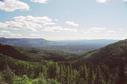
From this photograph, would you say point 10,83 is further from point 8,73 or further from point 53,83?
point 53,83

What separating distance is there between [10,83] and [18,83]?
4040 millimetres

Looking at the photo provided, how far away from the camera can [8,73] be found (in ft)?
348

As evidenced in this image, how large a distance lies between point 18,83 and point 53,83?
3601cm

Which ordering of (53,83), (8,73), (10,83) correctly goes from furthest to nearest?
Answer: (53,83) → (8,73) → (10,83)

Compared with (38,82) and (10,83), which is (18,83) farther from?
(38,82)

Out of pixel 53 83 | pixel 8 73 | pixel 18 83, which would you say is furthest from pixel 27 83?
pixel 53 83

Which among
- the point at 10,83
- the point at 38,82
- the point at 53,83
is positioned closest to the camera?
the point at 10,83

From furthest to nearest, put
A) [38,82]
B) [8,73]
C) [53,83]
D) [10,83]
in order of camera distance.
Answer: [53,83], [38,82], [8,73], [10,83]

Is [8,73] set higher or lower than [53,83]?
higher

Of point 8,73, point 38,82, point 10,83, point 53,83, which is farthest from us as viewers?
point 53,83

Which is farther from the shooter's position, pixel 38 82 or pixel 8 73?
pixel 38 82

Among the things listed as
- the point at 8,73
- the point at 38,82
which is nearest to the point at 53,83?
the point at 38,82

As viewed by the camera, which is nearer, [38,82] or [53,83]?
[38,82]

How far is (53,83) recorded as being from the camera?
13350cm
